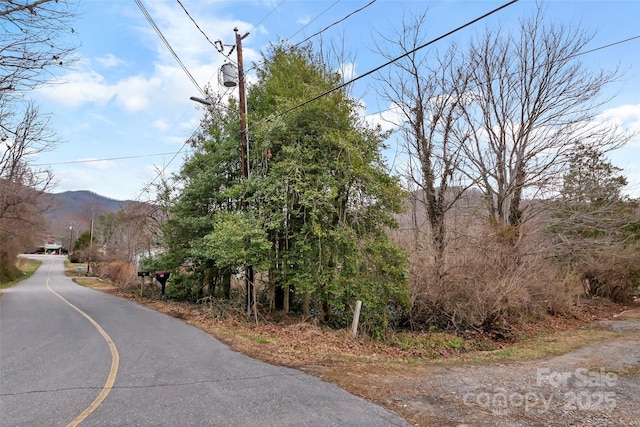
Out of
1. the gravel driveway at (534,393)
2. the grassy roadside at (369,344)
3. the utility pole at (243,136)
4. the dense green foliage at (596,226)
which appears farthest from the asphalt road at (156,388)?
the dense green foliage at (596,226)

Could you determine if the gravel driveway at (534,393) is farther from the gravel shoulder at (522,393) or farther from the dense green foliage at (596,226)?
the dense green foliage at (596,226)

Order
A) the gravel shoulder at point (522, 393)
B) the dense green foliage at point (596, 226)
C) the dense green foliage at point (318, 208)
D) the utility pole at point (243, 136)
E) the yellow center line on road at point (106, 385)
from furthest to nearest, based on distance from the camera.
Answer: the dense green foliage at point (596, 226), the utility pole at point (243, 136), the dense green foliage at point (318, 208), the gravel shoulder at point (522, 393), the yellow center line on road at point (106, 385)

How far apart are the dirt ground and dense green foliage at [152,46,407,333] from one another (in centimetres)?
136

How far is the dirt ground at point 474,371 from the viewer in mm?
4172

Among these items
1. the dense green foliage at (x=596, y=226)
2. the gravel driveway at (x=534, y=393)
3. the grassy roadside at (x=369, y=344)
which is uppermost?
the dense green foliage at (x=596, y=226)

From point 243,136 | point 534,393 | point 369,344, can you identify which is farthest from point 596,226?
point 243,136

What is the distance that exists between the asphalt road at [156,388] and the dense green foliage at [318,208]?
323 cm

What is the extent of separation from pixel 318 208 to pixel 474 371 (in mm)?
5461

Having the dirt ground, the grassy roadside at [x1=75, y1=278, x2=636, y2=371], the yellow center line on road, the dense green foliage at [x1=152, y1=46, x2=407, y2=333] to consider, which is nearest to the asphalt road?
the yellow center line on road

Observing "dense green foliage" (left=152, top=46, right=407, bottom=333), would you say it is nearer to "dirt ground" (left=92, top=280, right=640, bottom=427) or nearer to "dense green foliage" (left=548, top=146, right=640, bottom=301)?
"dirt ground" (left=92, top=280, right=640, bottom=427)

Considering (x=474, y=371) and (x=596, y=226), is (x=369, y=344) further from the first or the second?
(x=596, y=226)

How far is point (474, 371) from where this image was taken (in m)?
6.00

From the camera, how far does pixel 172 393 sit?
458cm

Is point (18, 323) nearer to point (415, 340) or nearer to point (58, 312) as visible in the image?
point (58, 312)
